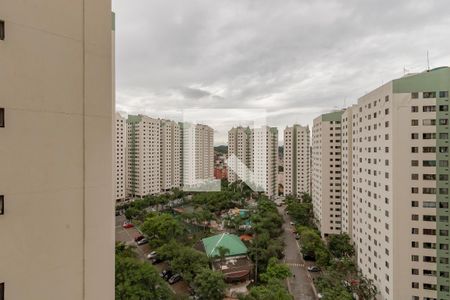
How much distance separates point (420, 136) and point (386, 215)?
2.43 metres

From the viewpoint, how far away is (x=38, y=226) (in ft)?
4.77

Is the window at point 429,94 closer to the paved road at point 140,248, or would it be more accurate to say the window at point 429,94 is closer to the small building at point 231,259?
the small building at point 231,259

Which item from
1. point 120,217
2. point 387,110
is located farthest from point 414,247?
point 120,217

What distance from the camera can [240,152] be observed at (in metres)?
20.8

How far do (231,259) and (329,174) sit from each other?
7734 millimetres

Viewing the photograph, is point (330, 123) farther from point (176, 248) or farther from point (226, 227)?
point (176, 248)

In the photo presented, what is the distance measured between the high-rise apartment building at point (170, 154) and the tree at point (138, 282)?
1412 centimetres

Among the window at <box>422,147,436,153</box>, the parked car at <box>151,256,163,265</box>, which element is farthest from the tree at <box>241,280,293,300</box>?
the window at <box>422,147,436,153</box>

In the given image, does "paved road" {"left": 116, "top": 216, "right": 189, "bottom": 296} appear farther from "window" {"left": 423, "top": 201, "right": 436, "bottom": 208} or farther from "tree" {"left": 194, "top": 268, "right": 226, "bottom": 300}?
"window" {"left": 423, "top": 201, "right": 436, "bottom": 208}

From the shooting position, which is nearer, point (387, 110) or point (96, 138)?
point (96, 138)

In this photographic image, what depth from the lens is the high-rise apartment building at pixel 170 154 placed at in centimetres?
2069

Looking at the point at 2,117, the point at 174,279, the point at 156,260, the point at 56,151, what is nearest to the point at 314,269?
the point at 174,279

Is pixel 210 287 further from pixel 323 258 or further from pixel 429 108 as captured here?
pixel 429 108

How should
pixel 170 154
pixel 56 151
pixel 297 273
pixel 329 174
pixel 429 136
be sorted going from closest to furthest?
pixel 56 151, pixel 429 136, pixel 297 273, pixel 329 174, pixel 170 154
